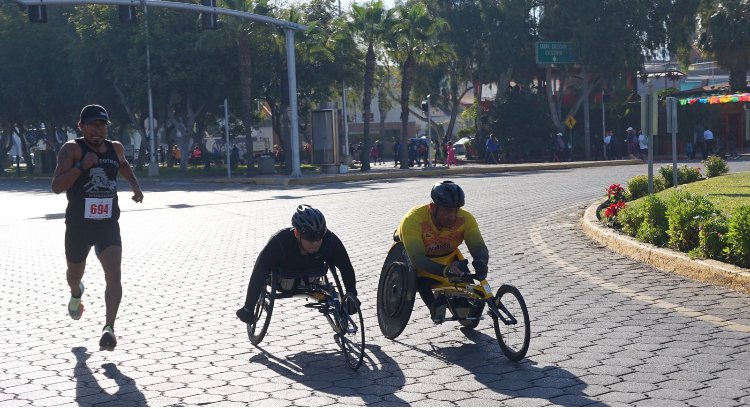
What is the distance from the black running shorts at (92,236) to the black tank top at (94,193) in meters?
0.04

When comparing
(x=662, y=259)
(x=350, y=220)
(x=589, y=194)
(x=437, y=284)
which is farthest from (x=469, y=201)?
(x=437, y=284)

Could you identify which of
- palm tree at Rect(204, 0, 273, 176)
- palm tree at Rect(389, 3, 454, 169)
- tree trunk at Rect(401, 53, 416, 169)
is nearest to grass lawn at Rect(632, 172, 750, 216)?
palm tree at Rect(204, 0, 273, 176)

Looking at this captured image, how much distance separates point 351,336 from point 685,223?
5.54 metres

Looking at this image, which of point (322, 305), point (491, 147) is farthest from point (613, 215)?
point (491, 147)

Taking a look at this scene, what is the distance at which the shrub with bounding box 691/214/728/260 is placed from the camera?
34.6 feet

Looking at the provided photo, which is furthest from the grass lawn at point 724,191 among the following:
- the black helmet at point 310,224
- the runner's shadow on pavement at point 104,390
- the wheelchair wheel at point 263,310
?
the runner's shadow on pavement at point 104,390

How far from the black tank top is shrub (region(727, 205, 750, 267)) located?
5.69 meters

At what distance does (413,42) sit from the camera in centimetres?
4756

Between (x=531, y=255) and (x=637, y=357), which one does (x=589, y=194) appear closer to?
(x=531, y=255)

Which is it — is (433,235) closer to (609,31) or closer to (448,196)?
(448,196)

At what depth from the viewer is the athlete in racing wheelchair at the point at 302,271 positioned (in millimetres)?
7195

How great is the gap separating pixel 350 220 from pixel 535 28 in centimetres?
3700

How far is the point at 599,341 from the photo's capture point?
7.52m

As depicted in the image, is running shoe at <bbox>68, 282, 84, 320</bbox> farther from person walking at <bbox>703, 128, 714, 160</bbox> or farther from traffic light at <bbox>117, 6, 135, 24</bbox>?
person walking at <bbox>703, 128, 714, 160</bbox>
